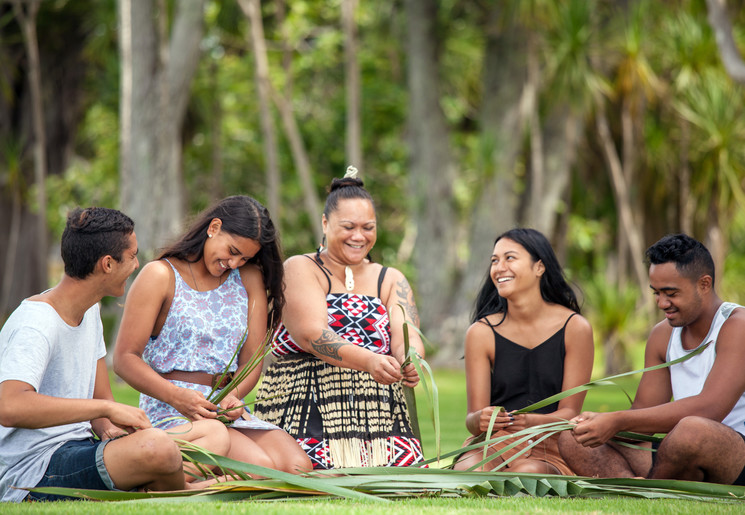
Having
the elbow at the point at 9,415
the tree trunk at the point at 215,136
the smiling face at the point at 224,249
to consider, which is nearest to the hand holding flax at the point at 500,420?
the smiling face at the point at 224,249

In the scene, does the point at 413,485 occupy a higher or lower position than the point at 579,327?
lower

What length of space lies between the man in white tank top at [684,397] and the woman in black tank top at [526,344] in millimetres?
287

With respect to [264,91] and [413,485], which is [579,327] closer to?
[413,485]

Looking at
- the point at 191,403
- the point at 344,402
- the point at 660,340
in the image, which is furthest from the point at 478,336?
the point at 191,403

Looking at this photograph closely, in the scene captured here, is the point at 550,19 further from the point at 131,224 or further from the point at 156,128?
the point at 131,224

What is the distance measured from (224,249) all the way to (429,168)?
1139 cm

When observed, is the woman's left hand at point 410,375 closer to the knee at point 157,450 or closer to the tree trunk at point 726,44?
the knee at point 157,450

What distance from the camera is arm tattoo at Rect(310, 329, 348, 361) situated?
4.22m

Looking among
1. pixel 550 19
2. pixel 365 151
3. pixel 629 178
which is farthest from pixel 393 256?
pixel 550 19

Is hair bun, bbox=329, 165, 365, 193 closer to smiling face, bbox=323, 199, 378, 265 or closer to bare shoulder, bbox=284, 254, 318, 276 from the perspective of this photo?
smiling face, bbox=323, 199, 378, 265

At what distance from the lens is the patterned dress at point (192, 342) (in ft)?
13.4

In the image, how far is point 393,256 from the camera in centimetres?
2164

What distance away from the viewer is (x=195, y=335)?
13.5 feet

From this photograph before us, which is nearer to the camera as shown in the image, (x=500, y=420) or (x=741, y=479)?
(x=741, y=479)
